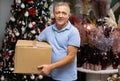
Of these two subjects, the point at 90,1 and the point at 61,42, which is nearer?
the point at 61,42

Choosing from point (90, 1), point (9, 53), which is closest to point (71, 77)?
point (9, 53)

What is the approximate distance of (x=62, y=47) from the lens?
2.51 metres

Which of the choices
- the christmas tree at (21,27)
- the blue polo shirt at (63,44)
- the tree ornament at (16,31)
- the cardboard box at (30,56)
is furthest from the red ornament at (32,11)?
the cardboard box at (30,56)

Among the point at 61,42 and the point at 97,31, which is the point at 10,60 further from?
the point at 61,42

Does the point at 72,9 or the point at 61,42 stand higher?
the point at 72,9

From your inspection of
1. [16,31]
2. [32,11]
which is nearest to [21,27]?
[16,31]

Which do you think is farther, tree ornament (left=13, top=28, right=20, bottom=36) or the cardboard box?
tree ornament (left=13, top=28, right=20, bottom=36)

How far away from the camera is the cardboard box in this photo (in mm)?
2463

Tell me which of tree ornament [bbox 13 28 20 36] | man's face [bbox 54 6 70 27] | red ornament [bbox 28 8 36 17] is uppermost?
red ornament [bbox 28 8 36 17]

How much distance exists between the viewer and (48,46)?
8.14 feet

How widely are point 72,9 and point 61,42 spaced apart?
8.20ft

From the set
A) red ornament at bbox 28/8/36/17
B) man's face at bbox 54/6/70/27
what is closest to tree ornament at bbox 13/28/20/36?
red ornament at bbox 28/8/36/17

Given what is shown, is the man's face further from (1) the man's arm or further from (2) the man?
(1) the man's arm

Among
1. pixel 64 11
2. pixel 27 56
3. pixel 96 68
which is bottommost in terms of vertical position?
pixel 96 68
